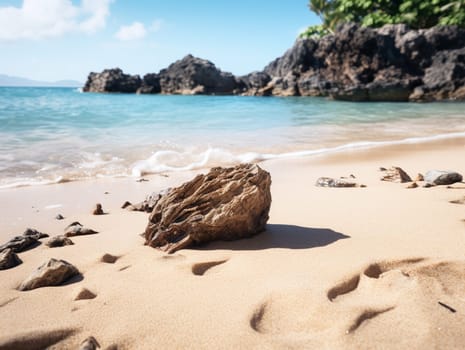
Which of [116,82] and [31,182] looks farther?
[116,82]

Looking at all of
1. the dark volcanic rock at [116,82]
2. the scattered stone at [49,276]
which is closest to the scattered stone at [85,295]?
the scattered stone at [49,276]

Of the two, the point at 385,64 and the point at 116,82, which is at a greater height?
the point at 385,64

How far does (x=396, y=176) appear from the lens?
193 inches

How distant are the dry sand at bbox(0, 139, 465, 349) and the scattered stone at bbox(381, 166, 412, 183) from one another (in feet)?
3.55

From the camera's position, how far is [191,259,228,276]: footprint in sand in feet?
7.76

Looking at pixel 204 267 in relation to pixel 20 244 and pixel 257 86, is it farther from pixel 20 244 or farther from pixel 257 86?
pixel 257 86

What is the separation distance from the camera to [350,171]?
6.00 meters

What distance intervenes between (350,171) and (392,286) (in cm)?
419

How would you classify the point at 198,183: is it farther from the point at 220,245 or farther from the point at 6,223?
the point at 6,223

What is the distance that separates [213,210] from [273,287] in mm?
911

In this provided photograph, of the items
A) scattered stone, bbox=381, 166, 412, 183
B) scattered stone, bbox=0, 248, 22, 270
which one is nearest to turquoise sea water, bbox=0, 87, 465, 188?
scattered stone, bbox=381, 166, 412, 183

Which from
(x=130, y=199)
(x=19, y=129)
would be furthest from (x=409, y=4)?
(x=130, y=199)

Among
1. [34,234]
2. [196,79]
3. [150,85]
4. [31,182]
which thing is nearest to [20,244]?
[34,234]

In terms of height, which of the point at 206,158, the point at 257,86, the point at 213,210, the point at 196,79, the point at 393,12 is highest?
the point at 393,12
